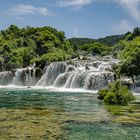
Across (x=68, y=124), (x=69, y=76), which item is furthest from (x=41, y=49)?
(x=68, y=124)

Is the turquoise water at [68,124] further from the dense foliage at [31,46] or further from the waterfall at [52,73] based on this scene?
the dense foliage at [31,46]

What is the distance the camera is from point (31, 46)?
99.7m

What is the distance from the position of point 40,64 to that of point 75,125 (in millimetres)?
50882

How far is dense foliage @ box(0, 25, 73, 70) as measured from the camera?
86125 mm

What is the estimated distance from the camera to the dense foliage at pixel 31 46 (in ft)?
283

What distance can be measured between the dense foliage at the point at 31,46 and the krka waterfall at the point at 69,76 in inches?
180

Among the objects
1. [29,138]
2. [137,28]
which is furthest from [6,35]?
[29,138]

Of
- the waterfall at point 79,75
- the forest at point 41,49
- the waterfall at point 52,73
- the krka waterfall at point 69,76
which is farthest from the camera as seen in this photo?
the waterfall at point 52,73

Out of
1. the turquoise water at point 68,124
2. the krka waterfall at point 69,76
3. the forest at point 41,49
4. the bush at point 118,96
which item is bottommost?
the turquoise water at point 68,124

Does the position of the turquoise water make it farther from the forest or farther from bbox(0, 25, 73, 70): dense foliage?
→ bbox(0, 25, 73, 70): dense foliage

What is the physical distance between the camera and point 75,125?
2434cm

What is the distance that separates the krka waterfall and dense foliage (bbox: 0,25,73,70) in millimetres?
4577

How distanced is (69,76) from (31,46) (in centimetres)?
3721

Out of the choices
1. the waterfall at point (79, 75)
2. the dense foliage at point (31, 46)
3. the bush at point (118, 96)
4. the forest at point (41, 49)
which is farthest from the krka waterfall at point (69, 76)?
the bush at point (118, 96)
